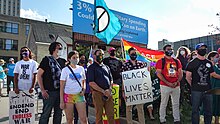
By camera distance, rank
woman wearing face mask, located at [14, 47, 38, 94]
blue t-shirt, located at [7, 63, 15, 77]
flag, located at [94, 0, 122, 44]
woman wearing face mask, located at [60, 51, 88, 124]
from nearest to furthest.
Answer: woman wearing face mask, located at [60, 51, 88, 124]
woman wearing face mask, located at [14, 47, 38, 94]
flag, located at [94, 0, 122, 44]
blue t-shirt, located at [7, 63, 15, 77]

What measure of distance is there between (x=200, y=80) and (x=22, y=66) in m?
4.15

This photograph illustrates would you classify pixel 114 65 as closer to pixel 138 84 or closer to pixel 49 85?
pixel 138 84

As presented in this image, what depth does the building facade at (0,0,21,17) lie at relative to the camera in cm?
11656

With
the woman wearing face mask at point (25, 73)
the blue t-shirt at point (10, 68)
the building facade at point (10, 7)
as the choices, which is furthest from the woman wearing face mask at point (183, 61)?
the building facade at point (10, 7)

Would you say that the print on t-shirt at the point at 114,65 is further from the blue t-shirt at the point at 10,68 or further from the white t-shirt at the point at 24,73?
the blue t-shirt at the point at 10,68

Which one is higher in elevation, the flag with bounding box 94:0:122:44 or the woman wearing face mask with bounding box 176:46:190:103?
the flag with bounding box 94:0:122:44

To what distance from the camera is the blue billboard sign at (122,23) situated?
420 inches

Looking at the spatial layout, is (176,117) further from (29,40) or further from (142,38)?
(29,40)

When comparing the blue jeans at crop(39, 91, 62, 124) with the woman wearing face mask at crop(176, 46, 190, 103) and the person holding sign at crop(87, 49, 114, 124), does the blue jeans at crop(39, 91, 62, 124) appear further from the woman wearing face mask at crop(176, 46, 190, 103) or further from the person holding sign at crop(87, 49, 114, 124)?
the woman wearing face mask at crop(176, 46, 190, 103)

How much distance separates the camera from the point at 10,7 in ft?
382

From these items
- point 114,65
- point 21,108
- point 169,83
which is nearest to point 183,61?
point 169,83

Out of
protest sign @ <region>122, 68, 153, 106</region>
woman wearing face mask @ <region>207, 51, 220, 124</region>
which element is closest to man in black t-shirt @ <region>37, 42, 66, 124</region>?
protest sign @ <region>122, 68, 153, 106</region>

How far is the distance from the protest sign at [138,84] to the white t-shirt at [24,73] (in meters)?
2.28

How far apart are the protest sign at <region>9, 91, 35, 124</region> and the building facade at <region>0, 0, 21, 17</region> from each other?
119 metres
